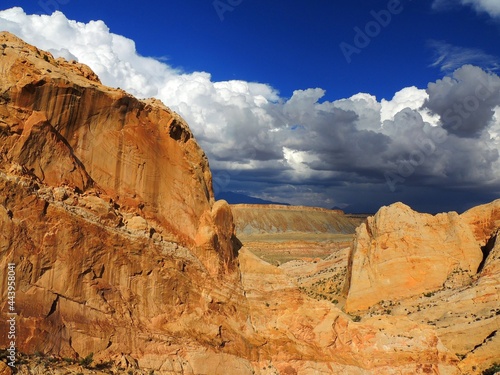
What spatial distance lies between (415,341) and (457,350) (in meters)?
5.49

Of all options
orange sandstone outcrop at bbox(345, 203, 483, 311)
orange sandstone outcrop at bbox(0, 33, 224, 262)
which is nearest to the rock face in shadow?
orange sandstone outcrop at bbox(0, 33, 224, 262)

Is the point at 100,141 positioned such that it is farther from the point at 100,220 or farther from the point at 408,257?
the point at 408,257

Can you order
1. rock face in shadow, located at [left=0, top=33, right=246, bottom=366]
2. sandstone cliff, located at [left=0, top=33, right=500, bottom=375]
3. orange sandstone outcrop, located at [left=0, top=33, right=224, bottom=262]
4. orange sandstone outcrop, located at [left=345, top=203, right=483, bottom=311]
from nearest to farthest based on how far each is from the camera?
rock face in shadow, located at [left=0, top=33, right=246, bottom=366] → sandstone cliff, located at [left=0, top=33, right=500, bottom=375] → orange sandstone outcrop, located at [left=0, top=33, right=224, bottom=262] → orange sandstone outcrop, located at [left=345, top=203, right=483, bottom=311]

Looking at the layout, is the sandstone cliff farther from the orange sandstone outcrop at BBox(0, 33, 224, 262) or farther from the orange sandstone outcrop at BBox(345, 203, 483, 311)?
the orange sandstone outcrop at BBox(345, 203, 483, 311)

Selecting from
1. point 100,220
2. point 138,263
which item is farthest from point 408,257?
point 100,220

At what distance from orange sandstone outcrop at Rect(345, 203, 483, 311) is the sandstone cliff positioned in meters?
14.9

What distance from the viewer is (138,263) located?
64.5ft

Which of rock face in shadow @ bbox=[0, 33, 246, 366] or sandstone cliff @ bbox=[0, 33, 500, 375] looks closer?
rock face in shadow @ bbox=[0, 33, 246, 366]

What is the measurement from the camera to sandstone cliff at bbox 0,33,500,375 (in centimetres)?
1691

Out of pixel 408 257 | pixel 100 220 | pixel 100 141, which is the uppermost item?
pixel 100 141

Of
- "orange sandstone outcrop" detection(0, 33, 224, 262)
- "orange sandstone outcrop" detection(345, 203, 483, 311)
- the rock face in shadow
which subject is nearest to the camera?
the rock face in shadow

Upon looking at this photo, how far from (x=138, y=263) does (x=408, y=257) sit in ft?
114

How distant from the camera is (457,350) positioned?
29953mm

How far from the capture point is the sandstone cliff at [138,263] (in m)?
16.9
